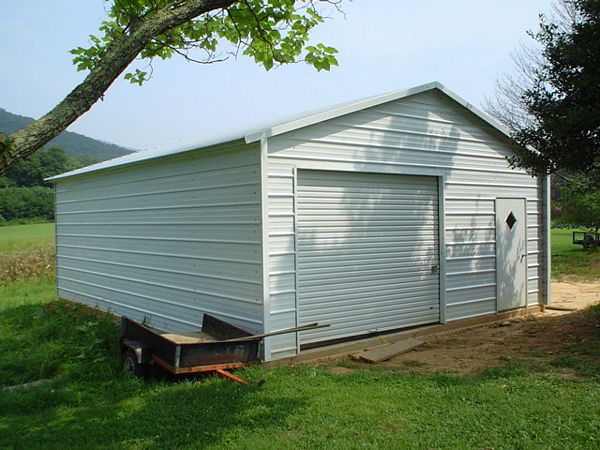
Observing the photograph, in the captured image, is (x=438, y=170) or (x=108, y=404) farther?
(x=438, y=170)

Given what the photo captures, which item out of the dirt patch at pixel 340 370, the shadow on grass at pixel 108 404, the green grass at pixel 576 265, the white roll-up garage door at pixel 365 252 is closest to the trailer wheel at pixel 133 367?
the shadow on grass at pixel 108 404

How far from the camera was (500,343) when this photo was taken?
28.4 feet

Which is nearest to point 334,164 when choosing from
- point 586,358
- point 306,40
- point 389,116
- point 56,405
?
point 389,116

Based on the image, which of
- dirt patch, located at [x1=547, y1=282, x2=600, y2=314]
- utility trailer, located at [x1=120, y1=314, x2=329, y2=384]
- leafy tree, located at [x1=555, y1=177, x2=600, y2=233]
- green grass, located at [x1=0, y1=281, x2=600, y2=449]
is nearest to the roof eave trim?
utility trailer, located at [x1=120, y1=314, x2=329, y2=384]

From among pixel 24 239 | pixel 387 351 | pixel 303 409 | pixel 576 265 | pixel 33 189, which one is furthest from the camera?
pixel 33 189

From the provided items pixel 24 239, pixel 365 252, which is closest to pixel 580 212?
pixel 365 252

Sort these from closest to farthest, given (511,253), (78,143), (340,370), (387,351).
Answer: (340,370), (387,351), (511,253), (78,143)

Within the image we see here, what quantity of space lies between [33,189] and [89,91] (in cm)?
5061

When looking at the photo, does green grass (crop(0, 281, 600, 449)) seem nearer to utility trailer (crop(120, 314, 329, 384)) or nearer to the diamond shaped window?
utility trailer (crop(120, 314, 329, 384))

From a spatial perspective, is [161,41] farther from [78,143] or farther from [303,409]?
[78,143]

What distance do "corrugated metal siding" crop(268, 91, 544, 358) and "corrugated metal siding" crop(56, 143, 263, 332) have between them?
1.40 ft

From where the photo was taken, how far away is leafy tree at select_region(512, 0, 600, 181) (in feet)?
27.2

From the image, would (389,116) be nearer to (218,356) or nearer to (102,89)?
(218,356)

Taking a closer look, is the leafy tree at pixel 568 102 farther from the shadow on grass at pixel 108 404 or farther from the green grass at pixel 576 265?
the green grass at pixel 576 265
